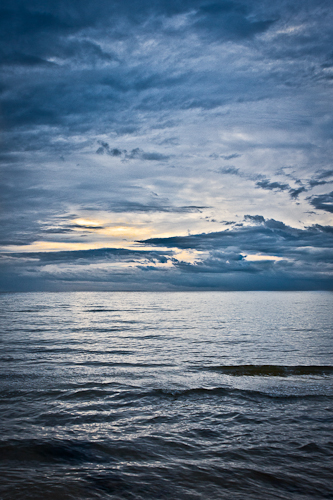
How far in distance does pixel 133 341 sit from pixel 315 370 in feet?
50.4

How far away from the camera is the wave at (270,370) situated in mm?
16234

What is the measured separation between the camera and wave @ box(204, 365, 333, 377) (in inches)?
639

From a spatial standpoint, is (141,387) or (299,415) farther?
(141,387)

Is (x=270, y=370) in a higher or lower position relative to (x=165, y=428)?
lower

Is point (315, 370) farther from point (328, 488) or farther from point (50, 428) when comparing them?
point (50, 428)

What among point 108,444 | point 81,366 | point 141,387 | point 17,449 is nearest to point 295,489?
point 108,444

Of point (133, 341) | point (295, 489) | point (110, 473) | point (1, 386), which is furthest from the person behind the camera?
point (133, 341)

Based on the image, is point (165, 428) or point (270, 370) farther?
point (270, 370)

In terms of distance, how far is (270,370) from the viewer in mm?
17047

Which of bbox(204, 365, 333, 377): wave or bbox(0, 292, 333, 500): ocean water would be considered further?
bbox(204, 365, 333, 377): wave

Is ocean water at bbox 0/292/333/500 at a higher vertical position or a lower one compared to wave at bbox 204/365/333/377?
higher

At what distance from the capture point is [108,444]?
849cm

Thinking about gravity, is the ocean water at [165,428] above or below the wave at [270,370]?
above

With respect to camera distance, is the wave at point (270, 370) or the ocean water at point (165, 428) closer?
the ocean water at point (165, 428)
